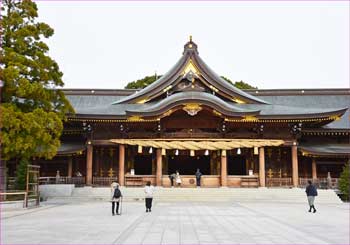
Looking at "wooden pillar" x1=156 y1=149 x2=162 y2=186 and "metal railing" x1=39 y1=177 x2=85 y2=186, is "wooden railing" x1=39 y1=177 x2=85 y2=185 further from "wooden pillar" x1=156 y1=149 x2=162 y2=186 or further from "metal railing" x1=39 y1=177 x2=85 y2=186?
"wooden pillar" x1=156 y1=149 x2=162 y2=186

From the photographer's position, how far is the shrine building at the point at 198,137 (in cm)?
2714

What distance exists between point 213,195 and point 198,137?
4918 millimetres

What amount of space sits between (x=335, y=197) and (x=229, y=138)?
27.3 feet

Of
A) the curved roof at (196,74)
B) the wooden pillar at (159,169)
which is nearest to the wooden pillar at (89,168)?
the wooden pillar at (159,169)

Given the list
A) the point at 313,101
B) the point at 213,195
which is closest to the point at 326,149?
the point at 313,101

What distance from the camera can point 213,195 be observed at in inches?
995

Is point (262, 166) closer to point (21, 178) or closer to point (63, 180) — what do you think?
point (63, 180)

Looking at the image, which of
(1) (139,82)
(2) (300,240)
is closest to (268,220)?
(2) (300,240)

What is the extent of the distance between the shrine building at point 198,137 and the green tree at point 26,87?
659 centimetres

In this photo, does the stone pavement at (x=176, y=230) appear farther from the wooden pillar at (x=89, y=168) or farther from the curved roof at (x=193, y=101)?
the wooden pillar at (x=89, y=168)

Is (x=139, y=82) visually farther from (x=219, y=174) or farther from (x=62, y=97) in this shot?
(x=62, y=97)

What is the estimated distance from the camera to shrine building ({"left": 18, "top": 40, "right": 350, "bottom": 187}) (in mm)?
27141

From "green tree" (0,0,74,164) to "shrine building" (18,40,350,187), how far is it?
259 inches

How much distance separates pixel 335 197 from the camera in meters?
24.8
